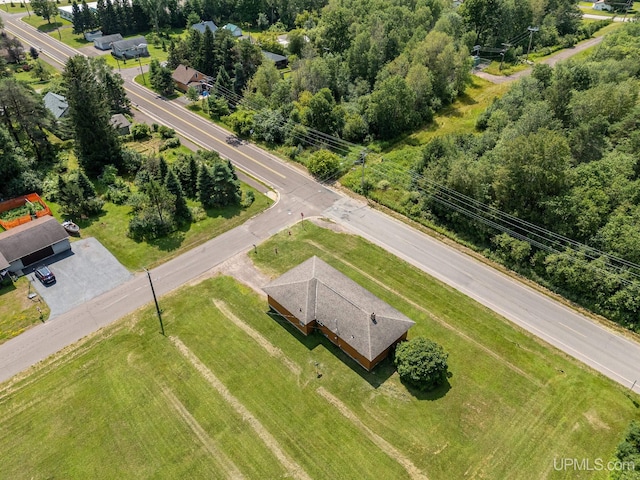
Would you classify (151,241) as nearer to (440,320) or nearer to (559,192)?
(440,320)

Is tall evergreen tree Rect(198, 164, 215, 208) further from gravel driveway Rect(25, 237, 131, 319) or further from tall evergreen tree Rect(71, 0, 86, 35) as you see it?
tall evergreen tree Rect(71, 0, 86, 35)

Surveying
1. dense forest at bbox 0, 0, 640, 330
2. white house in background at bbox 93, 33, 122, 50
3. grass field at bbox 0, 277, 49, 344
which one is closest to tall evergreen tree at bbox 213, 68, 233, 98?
dense forest at bbox 0, 0, 640, 330

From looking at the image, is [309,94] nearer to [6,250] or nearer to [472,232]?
[472,232]

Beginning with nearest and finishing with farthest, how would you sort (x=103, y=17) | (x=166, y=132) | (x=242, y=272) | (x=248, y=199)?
(x=242, y=272) < (x=248, y=199) < (x=166, y=132) < (x=103, y=17)

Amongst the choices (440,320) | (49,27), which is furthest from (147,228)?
(49,27)

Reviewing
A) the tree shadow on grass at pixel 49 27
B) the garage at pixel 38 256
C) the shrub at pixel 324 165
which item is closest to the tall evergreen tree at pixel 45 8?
the tree shadow on grass at pixel 49 27

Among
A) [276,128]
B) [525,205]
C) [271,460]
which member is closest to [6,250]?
[271,460]

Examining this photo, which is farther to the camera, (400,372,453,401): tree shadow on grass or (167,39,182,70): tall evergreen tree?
(167,39,182,70): tall evergreen tree
